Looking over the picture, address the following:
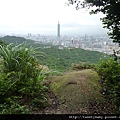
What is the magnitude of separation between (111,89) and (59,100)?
1087mm

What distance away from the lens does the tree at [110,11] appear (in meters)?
2.80

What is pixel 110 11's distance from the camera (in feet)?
9.33

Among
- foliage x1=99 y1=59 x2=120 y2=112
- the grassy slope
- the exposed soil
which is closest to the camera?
the exposed soil

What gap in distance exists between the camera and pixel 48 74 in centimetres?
387

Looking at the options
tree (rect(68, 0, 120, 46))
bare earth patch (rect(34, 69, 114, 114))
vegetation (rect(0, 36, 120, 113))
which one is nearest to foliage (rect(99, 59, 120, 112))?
vegetation (rect(0, 36, 120, 113))

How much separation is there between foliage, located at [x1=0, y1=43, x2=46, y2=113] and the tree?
1.38 meters

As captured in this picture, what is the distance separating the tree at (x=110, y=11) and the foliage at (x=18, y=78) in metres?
1.38

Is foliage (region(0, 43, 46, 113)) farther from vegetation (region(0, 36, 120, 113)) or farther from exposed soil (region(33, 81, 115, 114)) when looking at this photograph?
exposed soil (region(33, 81, 115, 114))

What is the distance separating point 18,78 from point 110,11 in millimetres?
1916

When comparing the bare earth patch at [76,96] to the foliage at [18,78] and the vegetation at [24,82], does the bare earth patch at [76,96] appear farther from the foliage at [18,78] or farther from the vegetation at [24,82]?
the foliage at [18,78]

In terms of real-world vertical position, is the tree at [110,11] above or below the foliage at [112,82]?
above

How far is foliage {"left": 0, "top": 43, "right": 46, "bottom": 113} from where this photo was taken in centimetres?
283

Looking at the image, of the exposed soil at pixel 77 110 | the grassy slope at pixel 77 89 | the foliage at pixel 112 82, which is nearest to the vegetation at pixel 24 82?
the foliage at pixel 112 82

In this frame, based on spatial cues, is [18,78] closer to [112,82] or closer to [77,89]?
[77,89]
